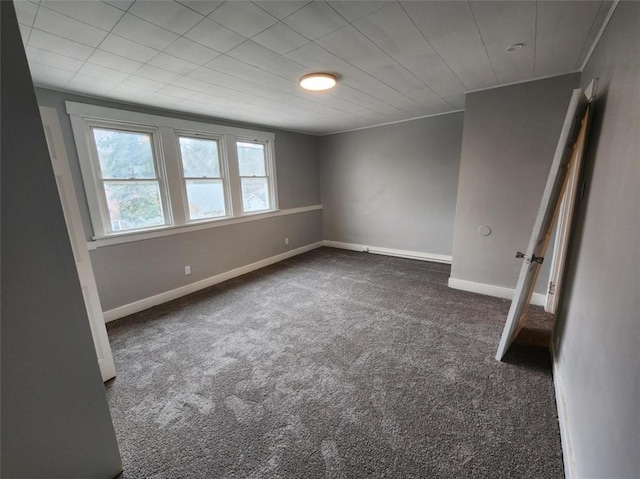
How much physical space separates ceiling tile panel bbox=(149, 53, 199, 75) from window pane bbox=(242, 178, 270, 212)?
2.23m

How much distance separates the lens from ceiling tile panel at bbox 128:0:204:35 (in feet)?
4.54

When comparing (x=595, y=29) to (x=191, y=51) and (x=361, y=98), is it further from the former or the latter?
(x=191, y=51)

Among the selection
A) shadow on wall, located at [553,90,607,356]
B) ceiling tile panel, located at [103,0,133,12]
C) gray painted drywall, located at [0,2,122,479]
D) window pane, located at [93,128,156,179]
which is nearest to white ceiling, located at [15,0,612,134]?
ceiling tile panel, located at [103,0,133,12]

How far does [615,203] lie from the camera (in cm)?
116

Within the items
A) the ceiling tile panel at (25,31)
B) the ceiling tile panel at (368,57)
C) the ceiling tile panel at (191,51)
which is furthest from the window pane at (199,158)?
the ceiling tile panel at (368,57)

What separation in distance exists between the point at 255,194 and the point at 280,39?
301 centimetres

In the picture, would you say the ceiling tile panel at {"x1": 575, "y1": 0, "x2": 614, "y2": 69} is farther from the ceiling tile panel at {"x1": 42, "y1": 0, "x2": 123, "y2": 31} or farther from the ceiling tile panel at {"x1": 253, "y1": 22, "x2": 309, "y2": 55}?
the ceiling tile panel at {"x1": 42, "y1": 0, "x2": 123, "y2": 31}

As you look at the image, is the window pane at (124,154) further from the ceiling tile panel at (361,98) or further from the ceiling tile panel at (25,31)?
the ceiling tile panel at (361,98)

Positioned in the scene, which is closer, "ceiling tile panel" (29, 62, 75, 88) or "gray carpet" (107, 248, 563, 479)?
"gray carpet" (107, 248, 563, 479)

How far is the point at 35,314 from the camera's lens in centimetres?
102

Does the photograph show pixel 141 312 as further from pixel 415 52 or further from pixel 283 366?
pixel 415 52

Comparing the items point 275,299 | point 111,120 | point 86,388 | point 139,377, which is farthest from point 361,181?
point 86,388

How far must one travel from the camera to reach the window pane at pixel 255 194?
4.40 metres

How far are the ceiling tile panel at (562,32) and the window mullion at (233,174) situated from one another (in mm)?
3600
